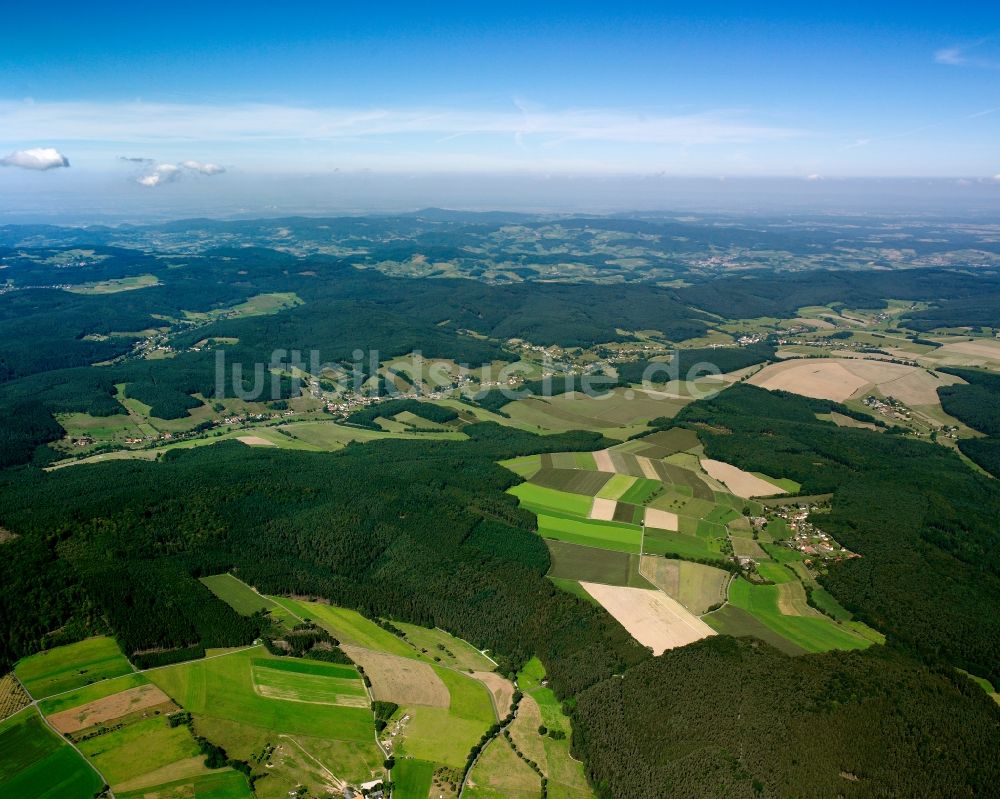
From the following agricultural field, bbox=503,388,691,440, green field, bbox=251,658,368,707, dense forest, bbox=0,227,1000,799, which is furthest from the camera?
agricultural field, bbox=503,388,691,440

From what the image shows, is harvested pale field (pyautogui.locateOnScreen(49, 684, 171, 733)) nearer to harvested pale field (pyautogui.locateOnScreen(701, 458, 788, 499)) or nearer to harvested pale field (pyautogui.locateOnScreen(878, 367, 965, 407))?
harvested pale field (pyautogui.locateOnScreen(701, 458, 788, 499))

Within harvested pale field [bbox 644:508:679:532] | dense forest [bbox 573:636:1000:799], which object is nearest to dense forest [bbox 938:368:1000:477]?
harvested pale field [bbox 644:508:679:532]

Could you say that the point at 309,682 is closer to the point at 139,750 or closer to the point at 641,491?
the point at 139,750

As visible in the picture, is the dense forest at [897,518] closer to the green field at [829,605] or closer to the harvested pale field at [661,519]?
the green field at [829,605]

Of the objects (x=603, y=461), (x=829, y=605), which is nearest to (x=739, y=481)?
(x=603, y=461)

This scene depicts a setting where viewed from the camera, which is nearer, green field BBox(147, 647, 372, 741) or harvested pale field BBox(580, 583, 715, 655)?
green field BBox(147, 647, 372, 741)

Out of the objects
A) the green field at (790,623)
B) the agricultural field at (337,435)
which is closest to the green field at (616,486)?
the green field at (790,623)
